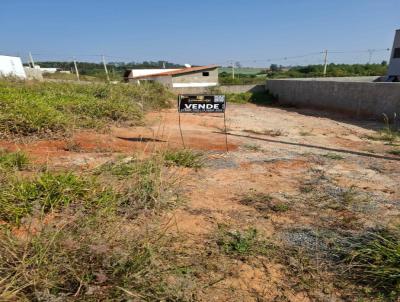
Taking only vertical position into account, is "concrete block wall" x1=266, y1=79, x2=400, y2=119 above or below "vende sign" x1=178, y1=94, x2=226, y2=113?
below

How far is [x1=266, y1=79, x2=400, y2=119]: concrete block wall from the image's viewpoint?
33.9 ft

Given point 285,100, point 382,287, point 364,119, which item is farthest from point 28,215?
point 285,100

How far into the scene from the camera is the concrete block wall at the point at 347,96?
10.3 m

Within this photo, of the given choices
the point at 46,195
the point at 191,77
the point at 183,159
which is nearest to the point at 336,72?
the point at 191,77

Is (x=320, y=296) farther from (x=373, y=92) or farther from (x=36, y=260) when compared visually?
(x=373, y=92)

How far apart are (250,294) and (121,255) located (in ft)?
2.97

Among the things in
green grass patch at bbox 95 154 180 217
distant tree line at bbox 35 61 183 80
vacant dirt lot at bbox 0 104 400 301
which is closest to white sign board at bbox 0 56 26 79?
distant tree line at bbox 35 61 183 80

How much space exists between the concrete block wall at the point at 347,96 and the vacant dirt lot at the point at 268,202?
4116 mm

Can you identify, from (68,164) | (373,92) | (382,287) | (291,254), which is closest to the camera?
(382,287)

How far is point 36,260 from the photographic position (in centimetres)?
179

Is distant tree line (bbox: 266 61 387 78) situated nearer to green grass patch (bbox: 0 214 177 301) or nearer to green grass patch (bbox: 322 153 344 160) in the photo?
green grass patch (bbox: 322 153 344 160)

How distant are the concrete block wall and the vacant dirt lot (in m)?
4.12

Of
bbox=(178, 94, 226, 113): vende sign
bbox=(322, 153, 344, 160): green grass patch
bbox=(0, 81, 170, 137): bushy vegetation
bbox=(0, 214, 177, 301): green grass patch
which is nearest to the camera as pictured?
bbox=(0, 214, 177, 301): green grass patch

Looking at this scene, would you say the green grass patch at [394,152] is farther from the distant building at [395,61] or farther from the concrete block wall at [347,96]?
the distant building at [395,61]
